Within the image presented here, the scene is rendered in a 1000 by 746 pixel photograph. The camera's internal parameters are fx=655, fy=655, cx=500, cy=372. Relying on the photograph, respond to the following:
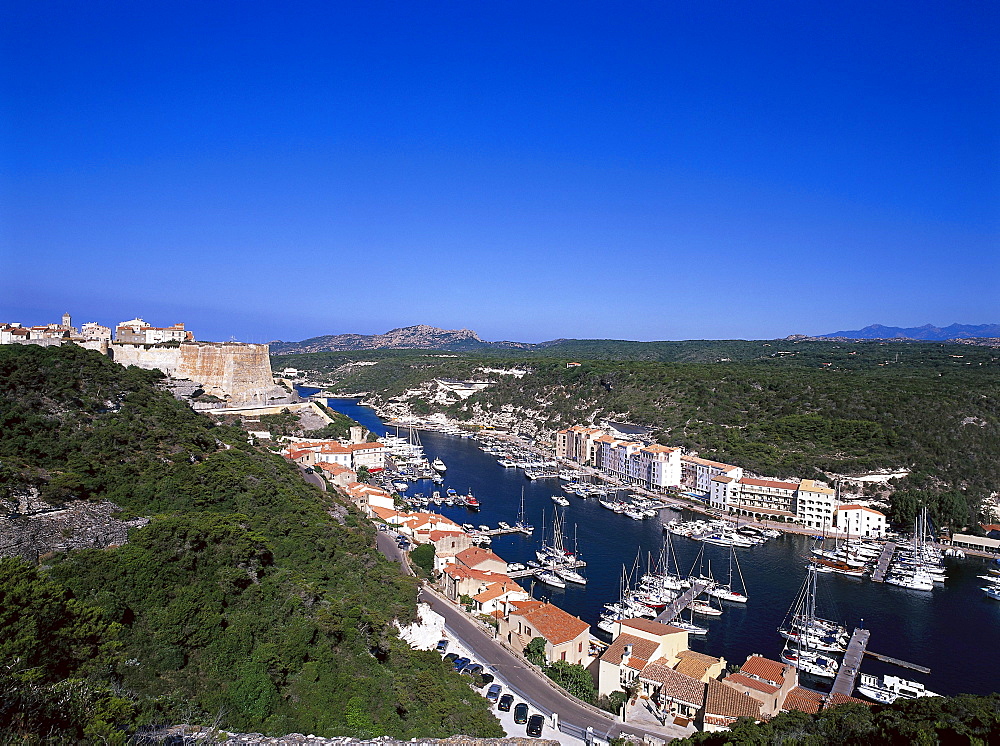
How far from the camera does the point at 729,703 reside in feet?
39.4

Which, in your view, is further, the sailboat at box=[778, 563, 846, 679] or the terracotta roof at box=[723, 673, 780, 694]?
the sailboat at box=[778, 563, 846, 679]

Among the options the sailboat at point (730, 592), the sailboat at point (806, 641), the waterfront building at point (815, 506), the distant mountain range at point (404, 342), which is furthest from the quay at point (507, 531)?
→ the distant mountain range at point (404, 342)

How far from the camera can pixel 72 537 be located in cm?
915

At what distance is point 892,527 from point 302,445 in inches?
1087

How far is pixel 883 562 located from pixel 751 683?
15515mm

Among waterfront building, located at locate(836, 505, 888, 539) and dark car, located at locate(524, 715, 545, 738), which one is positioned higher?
dark car, located at locate(524, 715, 545, 738)

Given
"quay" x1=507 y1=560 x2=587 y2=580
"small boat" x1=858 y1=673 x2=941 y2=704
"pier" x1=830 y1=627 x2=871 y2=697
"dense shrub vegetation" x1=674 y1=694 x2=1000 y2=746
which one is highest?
"dense shrub vegetation" x1=674 y1=694 x2=1000 y2=746

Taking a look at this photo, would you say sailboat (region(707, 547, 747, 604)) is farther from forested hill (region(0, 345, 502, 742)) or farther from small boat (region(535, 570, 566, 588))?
forested hill (region(0, 345, 502, 742))

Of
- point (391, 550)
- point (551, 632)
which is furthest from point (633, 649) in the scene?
point (391, 550)

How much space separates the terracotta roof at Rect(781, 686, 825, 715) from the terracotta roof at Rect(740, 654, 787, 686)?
356mm

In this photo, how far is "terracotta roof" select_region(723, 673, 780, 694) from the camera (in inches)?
496

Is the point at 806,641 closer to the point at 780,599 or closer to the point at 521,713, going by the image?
the point at 780,599

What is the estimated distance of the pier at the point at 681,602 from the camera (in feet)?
63.0

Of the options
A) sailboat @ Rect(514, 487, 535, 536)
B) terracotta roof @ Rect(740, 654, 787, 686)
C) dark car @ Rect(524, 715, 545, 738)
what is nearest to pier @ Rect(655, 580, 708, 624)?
terracotta roof @ Rect(740, 654, 787, 686)
